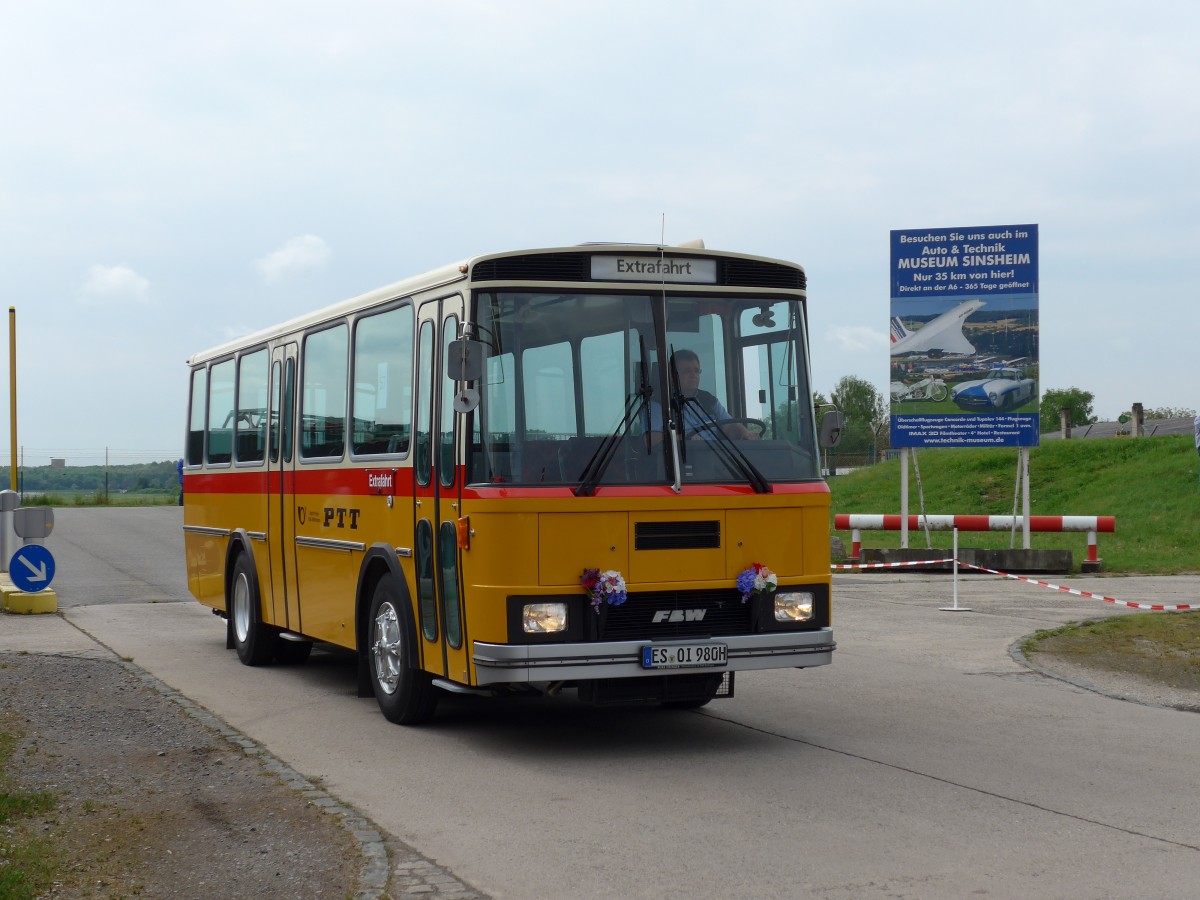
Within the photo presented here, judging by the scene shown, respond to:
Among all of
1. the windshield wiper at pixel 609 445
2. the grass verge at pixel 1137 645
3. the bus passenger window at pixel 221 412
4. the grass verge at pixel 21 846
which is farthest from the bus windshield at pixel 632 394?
the bus passenger window at pixel 221 412

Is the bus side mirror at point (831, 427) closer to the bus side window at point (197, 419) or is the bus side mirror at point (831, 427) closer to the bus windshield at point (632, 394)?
the bus windshield at point (632, 394)

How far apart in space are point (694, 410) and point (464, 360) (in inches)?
56.9

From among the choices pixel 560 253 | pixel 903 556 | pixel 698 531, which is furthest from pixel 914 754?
pixel 903 556

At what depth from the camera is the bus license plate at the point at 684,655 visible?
8.57 metres

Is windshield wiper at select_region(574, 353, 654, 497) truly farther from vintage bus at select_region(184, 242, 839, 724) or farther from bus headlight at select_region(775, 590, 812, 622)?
bus headlight at select_region(775, 590, 812, 622)

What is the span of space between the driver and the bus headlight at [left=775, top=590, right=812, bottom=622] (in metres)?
1.00

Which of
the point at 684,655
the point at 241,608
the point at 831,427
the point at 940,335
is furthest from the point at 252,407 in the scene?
the point at 940,335

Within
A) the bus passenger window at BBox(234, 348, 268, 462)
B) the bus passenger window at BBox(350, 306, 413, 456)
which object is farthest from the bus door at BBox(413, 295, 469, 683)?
the bus passenger window at BBox(234, 348, 268, 462)

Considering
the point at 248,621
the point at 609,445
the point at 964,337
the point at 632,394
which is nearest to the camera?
the point at 609,445

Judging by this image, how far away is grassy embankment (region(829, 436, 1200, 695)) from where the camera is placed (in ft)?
90.2

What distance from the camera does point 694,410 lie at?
902cm

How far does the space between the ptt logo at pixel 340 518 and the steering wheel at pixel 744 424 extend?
2.93 metres

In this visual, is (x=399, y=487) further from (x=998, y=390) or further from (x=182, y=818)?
(x=998, y=390)

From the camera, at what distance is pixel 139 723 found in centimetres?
1001
